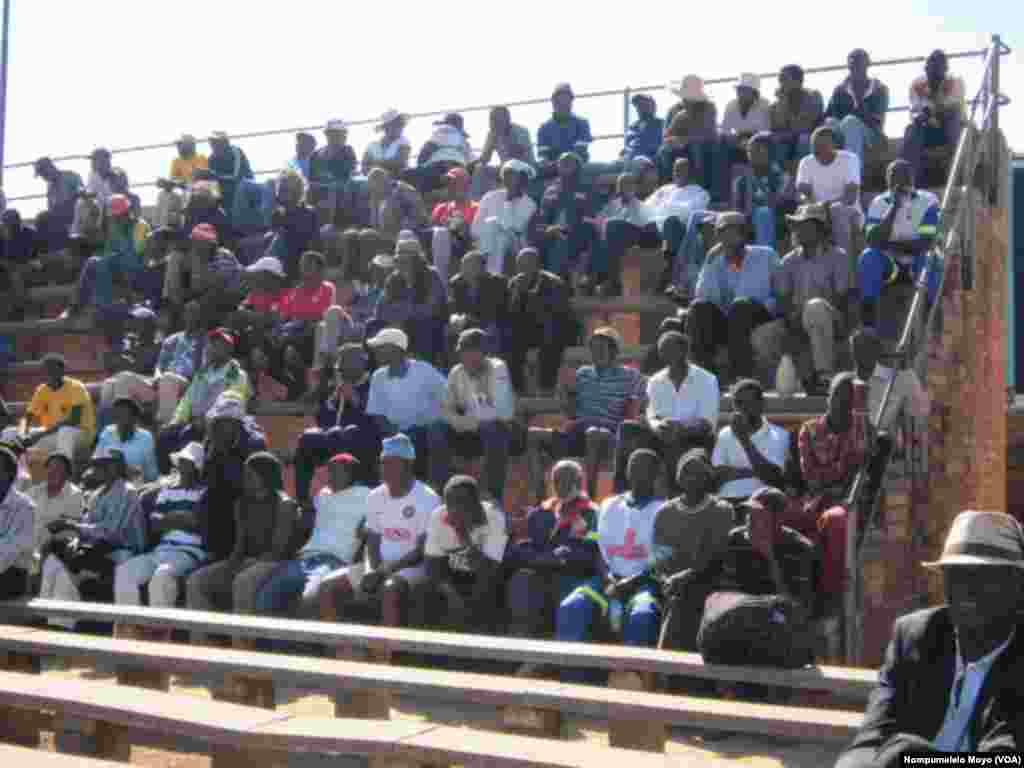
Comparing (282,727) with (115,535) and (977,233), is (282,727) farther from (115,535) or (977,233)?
(977,233)

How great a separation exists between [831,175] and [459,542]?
443cm

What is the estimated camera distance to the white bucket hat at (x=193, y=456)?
36.0 ft

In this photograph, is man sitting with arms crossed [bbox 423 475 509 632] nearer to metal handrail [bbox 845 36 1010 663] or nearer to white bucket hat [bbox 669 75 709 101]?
metal handrail [bbox 845 36 1010 663]

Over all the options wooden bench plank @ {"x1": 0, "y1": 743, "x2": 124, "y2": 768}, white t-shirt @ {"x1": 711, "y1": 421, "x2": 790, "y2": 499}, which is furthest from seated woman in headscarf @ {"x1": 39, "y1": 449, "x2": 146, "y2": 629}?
wooden bench plank @ {"x1": 0, "y1": 743, "x2": 124, "y2": 768}

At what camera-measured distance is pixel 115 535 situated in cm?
1088

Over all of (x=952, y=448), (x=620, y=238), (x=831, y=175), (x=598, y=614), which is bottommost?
(x=598, y=614)

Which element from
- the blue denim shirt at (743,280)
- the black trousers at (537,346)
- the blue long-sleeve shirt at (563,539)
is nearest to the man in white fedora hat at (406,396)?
the black trousers at (537,346)

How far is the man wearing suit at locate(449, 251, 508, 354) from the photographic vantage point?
11930 millimetres

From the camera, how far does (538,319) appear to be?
11766 millimetres

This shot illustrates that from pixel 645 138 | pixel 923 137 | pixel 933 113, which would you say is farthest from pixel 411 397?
pixel 933 113

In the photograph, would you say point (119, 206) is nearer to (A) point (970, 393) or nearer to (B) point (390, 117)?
(B) point (390, 117)

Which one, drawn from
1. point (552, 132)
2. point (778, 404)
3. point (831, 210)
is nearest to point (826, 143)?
point (831, 210)

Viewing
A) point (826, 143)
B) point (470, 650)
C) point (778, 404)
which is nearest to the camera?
point (470, 650)

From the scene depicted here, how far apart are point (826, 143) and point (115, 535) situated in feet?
19.1
